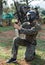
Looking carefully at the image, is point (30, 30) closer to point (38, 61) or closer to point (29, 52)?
point (29, 52)

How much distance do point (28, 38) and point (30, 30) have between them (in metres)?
0.46

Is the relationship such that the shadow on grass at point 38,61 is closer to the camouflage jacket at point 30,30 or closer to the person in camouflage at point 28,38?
the person in camouflage at point 28,38

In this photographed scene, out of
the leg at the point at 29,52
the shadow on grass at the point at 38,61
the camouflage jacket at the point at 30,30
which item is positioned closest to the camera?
the camouflage jacket at the point at 30,30

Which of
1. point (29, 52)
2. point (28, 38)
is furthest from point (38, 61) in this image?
point (28, 38)

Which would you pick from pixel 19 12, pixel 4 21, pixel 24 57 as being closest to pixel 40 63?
pixel 24 57

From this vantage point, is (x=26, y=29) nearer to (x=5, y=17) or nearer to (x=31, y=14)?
(x=31, y=14)

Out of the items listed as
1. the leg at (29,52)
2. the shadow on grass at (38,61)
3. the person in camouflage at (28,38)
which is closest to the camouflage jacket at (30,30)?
the person in camouflage at (28,38)

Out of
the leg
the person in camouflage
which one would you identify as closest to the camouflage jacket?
the person in camouflage

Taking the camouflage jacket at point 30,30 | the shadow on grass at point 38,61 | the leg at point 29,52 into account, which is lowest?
the shadow on grass at point 38,61

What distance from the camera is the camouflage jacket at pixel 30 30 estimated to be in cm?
493

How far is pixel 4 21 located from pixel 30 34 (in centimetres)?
816

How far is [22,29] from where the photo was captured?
4906 mm

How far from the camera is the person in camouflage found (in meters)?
4.95

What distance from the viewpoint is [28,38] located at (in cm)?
535
